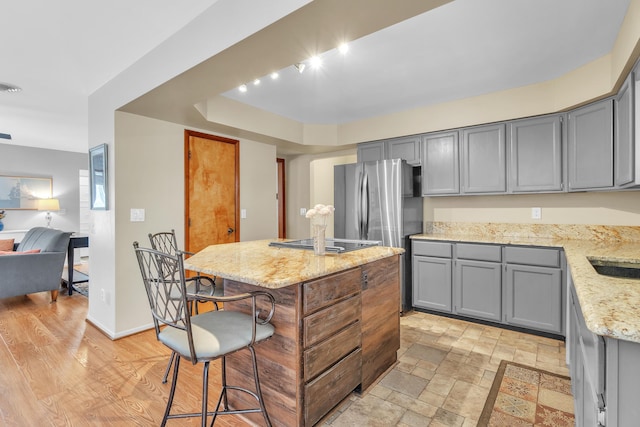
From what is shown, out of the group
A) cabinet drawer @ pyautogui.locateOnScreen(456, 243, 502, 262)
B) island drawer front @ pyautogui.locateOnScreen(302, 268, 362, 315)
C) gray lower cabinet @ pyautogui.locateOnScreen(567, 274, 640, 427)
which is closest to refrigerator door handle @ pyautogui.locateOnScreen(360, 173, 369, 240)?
cabinet drawer @ pyautogui.locateOnScreen(456, 243, 502, 262)

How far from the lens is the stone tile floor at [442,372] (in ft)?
6.03

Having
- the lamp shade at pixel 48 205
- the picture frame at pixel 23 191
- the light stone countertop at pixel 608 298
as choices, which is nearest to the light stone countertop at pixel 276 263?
the light stone countertop at pixel 608 298

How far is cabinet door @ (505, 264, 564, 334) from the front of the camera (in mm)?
2828

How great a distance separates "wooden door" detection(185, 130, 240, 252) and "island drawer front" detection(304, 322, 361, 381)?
232cm

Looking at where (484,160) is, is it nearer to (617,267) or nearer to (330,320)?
(617,267)

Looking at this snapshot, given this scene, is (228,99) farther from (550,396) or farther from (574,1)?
(550,396)

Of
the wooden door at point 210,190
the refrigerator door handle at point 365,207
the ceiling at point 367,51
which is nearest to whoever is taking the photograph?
the ceiling at point 367,51

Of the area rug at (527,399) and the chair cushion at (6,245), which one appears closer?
the area rug at (527,399)

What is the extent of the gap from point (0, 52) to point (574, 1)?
4029 millimetres

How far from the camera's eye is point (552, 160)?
3057 millimetres

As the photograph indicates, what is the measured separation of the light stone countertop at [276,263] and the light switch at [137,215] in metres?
1.25

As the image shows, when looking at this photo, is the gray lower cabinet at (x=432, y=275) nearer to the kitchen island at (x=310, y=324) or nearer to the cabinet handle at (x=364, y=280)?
the kitchen island at (x=310, y=324)

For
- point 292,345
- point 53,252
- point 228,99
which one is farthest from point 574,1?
point 53,252

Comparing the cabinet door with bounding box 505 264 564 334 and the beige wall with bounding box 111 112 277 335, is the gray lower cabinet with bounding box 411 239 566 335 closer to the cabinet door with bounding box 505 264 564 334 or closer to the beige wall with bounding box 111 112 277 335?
the cabinet door with bounding box 505 264 564 334
